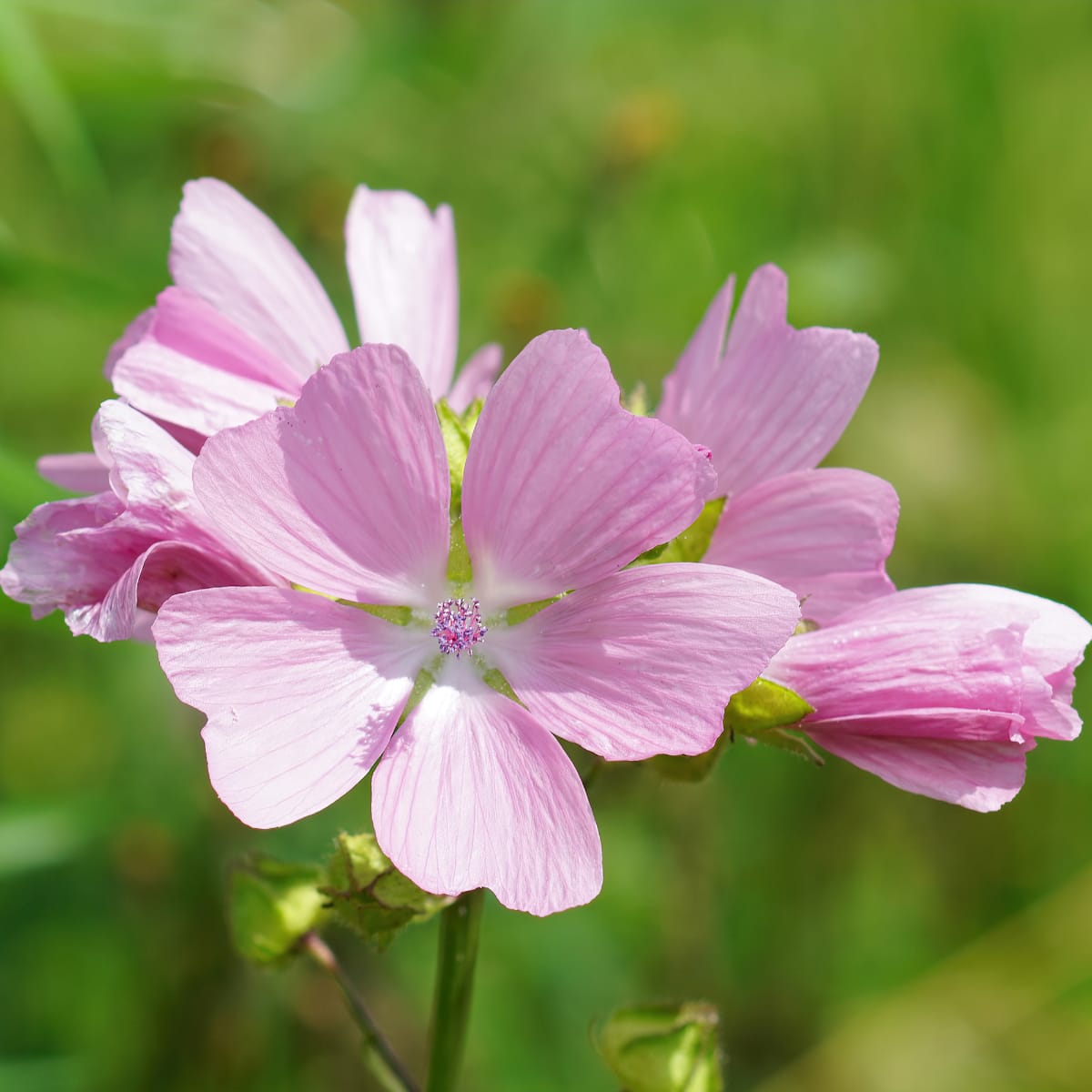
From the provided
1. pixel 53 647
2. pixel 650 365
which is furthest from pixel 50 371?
pixel 650 365

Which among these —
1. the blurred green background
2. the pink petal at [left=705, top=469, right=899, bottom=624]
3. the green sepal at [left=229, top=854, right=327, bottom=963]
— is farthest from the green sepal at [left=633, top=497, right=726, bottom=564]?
the blurred green background

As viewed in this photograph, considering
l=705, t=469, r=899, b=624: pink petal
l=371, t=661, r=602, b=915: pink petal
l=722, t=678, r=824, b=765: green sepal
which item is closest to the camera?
l=371, t=661, r=602, b=915: pink petal

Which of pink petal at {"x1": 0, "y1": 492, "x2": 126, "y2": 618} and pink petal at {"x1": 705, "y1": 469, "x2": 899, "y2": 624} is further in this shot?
pink petal at {"x1": 705, "y1": 469, "x2": 899, "y2": 624}

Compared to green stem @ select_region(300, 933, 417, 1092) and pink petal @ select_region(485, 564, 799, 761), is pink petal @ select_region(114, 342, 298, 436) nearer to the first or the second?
pink petal @ select_region(485, 564, 799, 761)

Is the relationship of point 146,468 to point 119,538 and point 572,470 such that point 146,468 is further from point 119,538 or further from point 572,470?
point 572,470

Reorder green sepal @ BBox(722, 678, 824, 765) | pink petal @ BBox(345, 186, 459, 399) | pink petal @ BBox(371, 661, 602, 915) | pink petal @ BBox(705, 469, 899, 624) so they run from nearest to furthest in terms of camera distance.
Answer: pink petal @ BBox(371, 661, 602, 915) < green sepal @ BBox(722, 678, 824, 765) < pink petal @ BBox(705, 469, 899, 624) < pink petal @ BBox(345, 186, 459, 399)

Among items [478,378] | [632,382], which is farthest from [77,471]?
[632,382]

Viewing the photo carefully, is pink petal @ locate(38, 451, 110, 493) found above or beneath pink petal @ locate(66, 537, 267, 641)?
beneath
